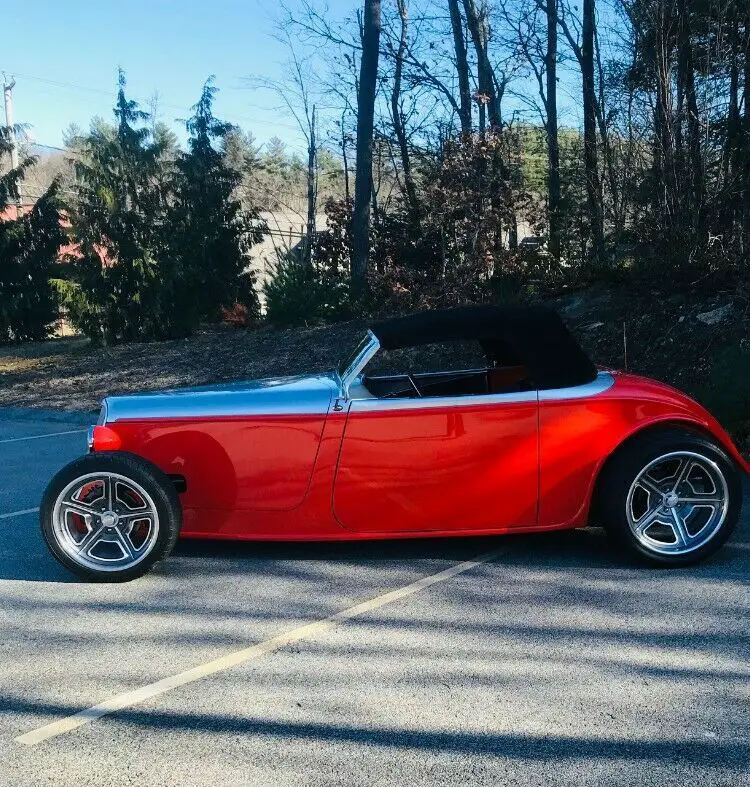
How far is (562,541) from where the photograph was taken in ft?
17.4

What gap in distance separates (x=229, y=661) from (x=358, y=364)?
183 cm

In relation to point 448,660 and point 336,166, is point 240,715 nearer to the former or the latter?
point 448,660

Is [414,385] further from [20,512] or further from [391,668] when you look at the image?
[20,512]

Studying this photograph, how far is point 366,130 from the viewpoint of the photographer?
19.1 meters

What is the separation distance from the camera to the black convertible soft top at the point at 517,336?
16.0 feet

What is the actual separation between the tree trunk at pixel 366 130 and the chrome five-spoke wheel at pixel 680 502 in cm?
1412

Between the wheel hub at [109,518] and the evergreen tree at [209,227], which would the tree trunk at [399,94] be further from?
the wheel hub at [109,518]

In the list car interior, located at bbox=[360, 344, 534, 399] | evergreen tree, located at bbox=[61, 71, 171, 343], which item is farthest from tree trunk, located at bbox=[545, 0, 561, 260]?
car interior, located at bbox=[360, 344, 534, 399]

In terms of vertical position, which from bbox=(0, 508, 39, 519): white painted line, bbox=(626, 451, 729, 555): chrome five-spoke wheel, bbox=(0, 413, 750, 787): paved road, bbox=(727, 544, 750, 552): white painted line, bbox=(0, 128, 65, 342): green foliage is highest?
bbox=(0, 128, 65, 342): green foliage

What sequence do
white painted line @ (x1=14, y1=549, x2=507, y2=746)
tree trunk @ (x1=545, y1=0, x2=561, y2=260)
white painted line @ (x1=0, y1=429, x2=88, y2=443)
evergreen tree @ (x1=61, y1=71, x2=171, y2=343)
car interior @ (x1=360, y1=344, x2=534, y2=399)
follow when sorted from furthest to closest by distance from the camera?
1. tree trunk @ (x1=545, y1=0, x2=561, y2=260)
2. evergreen tree @ (x1=61, y1=71, x2=171, y2=343)
3. white painted line @ (x1=0, y1=429, x2=88, y2=443)
4. car interior @ (x1=360, y1=344, x2=534, y2=399)
5. white painted line @ (x1=14, y1=549, x2=507, y2=746)

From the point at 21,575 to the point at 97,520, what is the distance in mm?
628

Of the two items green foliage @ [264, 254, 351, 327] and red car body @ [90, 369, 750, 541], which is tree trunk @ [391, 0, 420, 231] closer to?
green foliage @ [264, 254, 351, 327]

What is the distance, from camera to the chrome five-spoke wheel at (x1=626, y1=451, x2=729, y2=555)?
15.5 ft

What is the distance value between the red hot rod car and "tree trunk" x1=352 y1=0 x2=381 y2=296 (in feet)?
45.8
